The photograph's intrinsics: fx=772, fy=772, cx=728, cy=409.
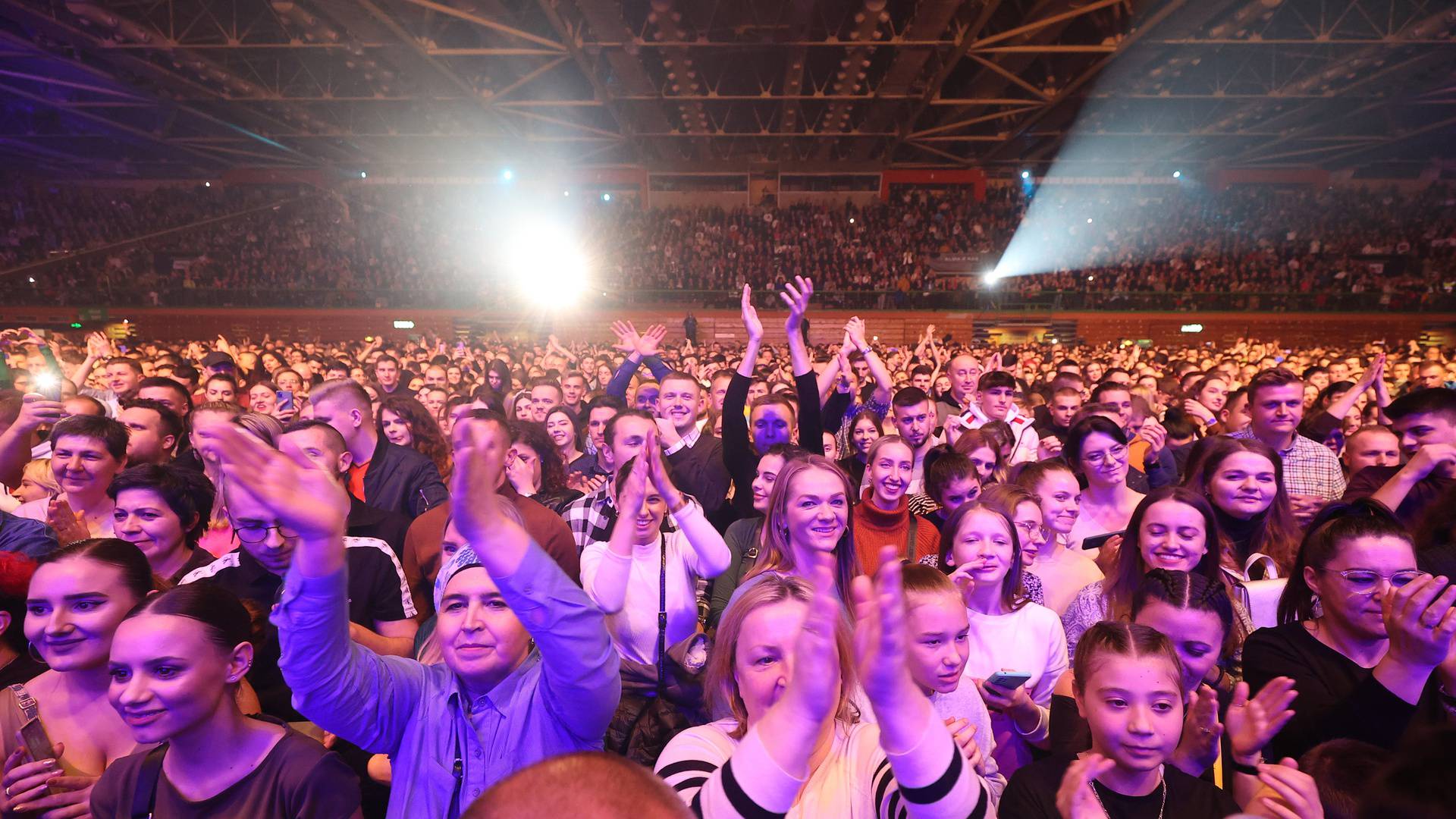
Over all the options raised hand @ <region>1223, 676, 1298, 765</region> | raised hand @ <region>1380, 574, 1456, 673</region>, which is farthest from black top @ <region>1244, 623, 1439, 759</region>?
raised hand @ <region>1223, 676, 1298, 765</region>

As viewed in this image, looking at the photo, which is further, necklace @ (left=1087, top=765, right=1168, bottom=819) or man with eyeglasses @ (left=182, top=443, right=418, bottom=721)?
man with eyeglasses @ (left=182, top=443, right=418, bottom=721)

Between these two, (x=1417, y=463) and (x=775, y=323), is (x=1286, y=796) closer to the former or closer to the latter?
(x=1417, y=463)

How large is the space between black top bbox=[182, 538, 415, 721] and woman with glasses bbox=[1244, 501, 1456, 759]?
114 inches

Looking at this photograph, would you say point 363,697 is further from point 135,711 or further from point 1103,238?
point 1103,238

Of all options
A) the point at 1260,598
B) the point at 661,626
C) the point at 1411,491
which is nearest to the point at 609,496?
the point at 661,626

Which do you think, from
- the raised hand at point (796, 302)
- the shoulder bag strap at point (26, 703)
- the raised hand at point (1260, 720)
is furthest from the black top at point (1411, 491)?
the shoulder bag strap at point (26, 703)

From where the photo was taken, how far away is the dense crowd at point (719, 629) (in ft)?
5.08

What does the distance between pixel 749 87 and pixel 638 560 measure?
19.0m

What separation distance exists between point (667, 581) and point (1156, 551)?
1815mm

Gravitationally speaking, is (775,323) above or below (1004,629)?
above

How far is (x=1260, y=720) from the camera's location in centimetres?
175

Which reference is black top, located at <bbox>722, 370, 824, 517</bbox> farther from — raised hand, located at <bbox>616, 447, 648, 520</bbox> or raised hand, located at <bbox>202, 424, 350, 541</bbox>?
raised hand, located at <bbox>202, 424, 350, 541</bbox>

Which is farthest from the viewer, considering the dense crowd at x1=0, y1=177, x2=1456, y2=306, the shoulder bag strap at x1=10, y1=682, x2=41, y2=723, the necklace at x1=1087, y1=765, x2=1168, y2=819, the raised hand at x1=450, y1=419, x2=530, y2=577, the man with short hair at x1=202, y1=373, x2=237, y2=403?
the dense crowd at x1=0, y1=177, x2=1456, y2=306

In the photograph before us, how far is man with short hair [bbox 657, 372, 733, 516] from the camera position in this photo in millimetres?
4617
